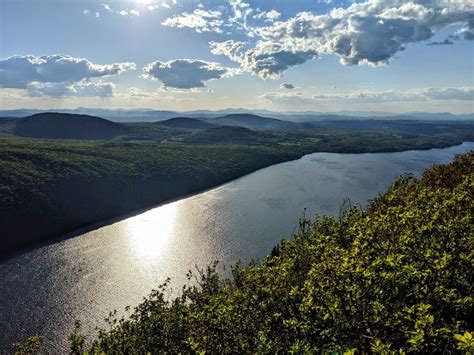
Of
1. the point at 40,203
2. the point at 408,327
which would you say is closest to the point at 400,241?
the point at 408,327

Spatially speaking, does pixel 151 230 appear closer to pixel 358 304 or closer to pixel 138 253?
pixel 138 253

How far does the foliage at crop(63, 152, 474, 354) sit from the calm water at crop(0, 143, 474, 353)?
1406 inches

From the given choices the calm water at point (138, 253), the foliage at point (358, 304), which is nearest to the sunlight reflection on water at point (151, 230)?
the calm water at point (138, 253)

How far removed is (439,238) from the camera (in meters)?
20.9

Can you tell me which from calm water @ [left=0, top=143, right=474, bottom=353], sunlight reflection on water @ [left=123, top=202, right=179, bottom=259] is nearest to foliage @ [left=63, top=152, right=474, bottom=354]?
calm water @ [left=0, top=143, right=474, bottom=353]

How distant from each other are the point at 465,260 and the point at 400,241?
3663mm

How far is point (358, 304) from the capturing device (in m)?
16.5

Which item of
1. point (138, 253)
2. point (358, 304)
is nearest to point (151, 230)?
point (138, 253)

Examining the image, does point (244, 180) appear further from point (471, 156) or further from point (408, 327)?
point (408, 327)

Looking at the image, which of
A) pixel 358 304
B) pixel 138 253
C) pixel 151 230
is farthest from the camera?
pixel 151 230

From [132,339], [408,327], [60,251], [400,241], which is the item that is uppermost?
[400,241]

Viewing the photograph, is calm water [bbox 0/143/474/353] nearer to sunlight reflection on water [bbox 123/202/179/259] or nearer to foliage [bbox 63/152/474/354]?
sunlight reflection on water [bbox 123/202/179/259]

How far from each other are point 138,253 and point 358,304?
77229 millimetres

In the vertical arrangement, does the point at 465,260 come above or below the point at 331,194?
above
